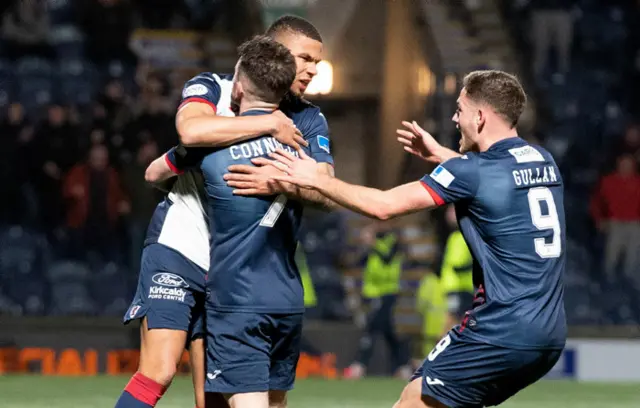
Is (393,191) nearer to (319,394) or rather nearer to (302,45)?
(302,45)

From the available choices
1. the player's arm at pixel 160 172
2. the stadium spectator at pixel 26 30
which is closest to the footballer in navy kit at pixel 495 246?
the player's arm at pixel 160 172

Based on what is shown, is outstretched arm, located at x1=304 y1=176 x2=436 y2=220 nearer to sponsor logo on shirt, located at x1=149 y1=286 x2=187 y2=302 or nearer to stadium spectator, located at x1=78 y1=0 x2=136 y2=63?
sponsor logo on shirt, located at x1=149 y1=286 x2=187 y2=302

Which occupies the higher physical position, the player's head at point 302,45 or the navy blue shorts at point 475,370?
the player's head at point 302,45

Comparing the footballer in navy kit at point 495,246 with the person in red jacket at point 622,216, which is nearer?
the footballer in navy kit at point 495,246

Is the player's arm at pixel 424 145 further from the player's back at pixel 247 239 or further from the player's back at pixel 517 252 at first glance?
the player's back at pixel 247 239

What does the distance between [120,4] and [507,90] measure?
11484 mm

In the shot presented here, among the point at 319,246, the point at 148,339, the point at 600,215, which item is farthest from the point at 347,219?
the point at 148,339

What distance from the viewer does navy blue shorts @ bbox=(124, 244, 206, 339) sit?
4980 mm

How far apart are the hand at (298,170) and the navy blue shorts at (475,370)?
84 centimetres

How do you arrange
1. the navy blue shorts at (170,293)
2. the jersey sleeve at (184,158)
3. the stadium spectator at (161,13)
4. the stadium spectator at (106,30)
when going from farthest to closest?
the stadium spectator at (161,13), the stadium spectator at (106,30), the navy blue shorts at (170,293), the jersey sleeve at (184,158)

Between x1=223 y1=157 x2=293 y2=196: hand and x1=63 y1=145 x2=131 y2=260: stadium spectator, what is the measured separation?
9.21m

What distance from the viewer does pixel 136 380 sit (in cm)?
493

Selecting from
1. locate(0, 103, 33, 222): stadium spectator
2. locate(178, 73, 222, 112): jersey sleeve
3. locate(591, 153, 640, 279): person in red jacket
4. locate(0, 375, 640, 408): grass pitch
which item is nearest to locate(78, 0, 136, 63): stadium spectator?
locate(0, 103, 33, 222): stadium spectator

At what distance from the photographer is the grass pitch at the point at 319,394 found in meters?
9.19
